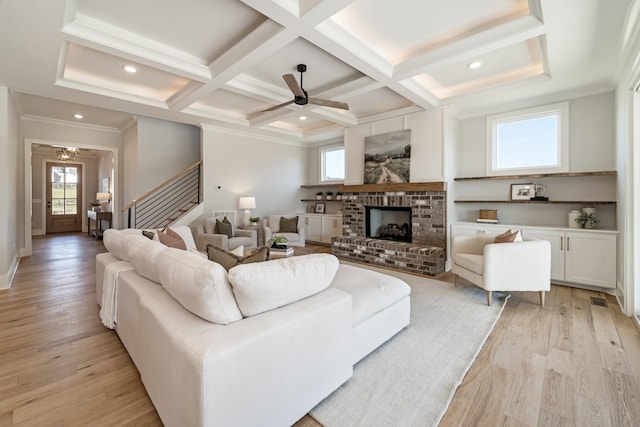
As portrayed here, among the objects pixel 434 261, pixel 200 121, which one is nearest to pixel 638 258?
pixel 434 261

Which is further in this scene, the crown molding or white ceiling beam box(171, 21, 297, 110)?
the crown molding

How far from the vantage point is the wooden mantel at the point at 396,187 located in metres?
4.78

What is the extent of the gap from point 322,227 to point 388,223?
6.42 ft

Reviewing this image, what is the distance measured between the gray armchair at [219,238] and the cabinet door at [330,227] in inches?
83.5

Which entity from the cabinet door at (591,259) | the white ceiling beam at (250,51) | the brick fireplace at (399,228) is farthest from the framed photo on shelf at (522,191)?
the white ceiling beam at (250,51)

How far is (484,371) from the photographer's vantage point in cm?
199

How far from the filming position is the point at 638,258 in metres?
Result: 2.82

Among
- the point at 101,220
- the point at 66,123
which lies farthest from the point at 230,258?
the point at 101,220

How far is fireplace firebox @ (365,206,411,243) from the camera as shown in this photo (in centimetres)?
557

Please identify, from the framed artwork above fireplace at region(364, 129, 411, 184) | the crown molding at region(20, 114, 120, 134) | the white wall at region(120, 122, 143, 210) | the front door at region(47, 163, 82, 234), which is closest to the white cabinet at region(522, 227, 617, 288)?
the framed artwork above fireplace at region(364, 129, 411, 184)

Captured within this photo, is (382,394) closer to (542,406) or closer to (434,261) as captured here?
(542,406)

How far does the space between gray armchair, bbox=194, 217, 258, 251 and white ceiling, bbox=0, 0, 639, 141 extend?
2.18 meters

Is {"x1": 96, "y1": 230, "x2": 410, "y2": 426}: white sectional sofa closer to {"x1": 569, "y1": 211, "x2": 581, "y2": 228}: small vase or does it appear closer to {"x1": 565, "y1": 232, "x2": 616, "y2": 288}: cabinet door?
{"x1": 565, "y1": 232, "x2": 616, "y2": 288}: cabinet door

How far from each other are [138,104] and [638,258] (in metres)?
6.75
